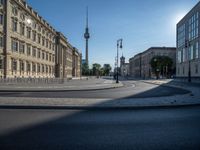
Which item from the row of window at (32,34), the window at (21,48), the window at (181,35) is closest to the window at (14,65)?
the window at (21,48)

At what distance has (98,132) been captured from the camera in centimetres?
741

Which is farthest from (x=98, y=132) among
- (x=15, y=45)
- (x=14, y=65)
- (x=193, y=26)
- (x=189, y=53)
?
(x=189, y=53)

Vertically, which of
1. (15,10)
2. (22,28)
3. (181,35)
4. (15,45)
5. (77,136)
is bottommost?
(77,136)

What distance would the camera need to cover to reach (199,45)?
245 feet

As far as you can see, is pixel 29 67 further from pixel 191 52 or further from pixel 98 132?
pixel 98 132

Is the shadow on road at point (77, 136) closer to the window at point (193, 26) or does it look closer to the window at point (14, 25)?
the window at point (14, 25)

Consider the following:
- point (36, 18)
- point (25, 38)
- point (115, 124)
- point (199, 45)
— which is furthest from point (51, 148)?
point (199, 45)

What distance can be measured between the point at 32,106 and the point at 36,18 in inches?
2112

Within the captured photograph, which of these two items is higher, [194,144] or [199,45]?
[199,45]

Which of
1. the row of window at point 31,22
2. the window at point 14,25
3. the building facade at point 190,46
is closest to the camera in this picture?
the window at point 14,25

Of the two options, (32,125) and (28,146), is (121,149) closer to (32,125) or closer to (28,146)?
(28,146)

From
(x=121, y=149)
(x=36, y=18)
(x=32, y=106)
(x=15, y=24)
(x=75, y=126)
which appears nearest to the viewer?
(x=121, y=149)

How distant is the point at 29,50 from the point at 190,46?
5268 cm

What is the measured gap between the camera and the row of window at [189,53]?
253ft
